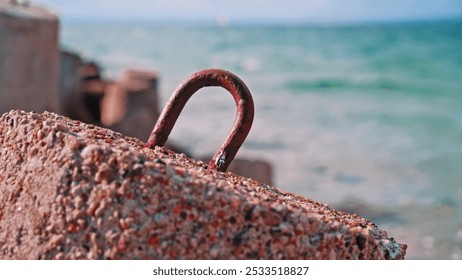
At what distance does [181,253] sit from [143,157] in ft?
0.58

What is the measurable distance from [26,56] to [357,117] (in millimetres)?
12829

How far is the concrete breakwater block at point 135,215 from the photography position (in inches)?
45.9

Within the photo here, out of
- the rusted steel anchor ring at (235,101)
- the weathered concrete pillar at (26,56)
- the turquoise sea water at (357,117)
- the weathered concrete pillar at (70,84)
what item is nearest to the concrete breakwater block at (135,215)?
the rusted steel anchor ring at (235,101)

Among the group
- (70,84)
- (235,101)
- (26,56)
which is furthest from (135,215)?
(70,84)

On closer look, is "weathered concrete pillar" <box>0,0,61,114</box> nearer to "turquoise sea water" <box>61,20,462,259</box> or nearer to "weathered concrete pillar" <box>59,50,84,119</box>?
"weathered concrete pillar" <box>59,50,84,119</box>

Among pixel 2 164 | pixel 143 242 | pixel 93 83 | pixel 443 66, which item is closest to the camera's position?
pixel 143 242

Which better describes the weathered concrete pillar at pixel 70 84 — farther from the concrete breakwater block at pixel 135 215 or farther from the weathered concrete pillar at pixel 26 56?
the concrete breakwater block at pixel 135 215

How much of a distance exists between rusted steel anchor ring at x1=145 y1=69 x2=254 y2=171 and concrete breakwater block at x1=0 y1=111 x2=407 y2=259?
261 millimetres

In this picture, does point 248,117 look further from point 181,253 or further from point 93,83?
point 93,83

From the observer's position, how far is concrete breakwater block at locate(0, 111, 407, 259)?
45.9 inches

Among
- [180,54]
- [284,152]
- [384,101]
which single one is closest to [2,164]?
[284,152]

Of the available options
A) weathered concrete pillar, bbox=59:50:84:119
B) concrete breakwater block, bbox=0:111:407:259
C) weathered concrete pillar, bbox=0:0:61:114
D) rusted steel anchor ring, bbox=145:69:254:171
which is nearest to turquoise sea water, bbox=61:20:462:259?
weathered concrete pillar, bbox=59:50:84:119

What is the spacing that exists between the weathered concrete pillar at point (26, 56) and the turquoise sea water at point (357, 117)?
13.6ft
